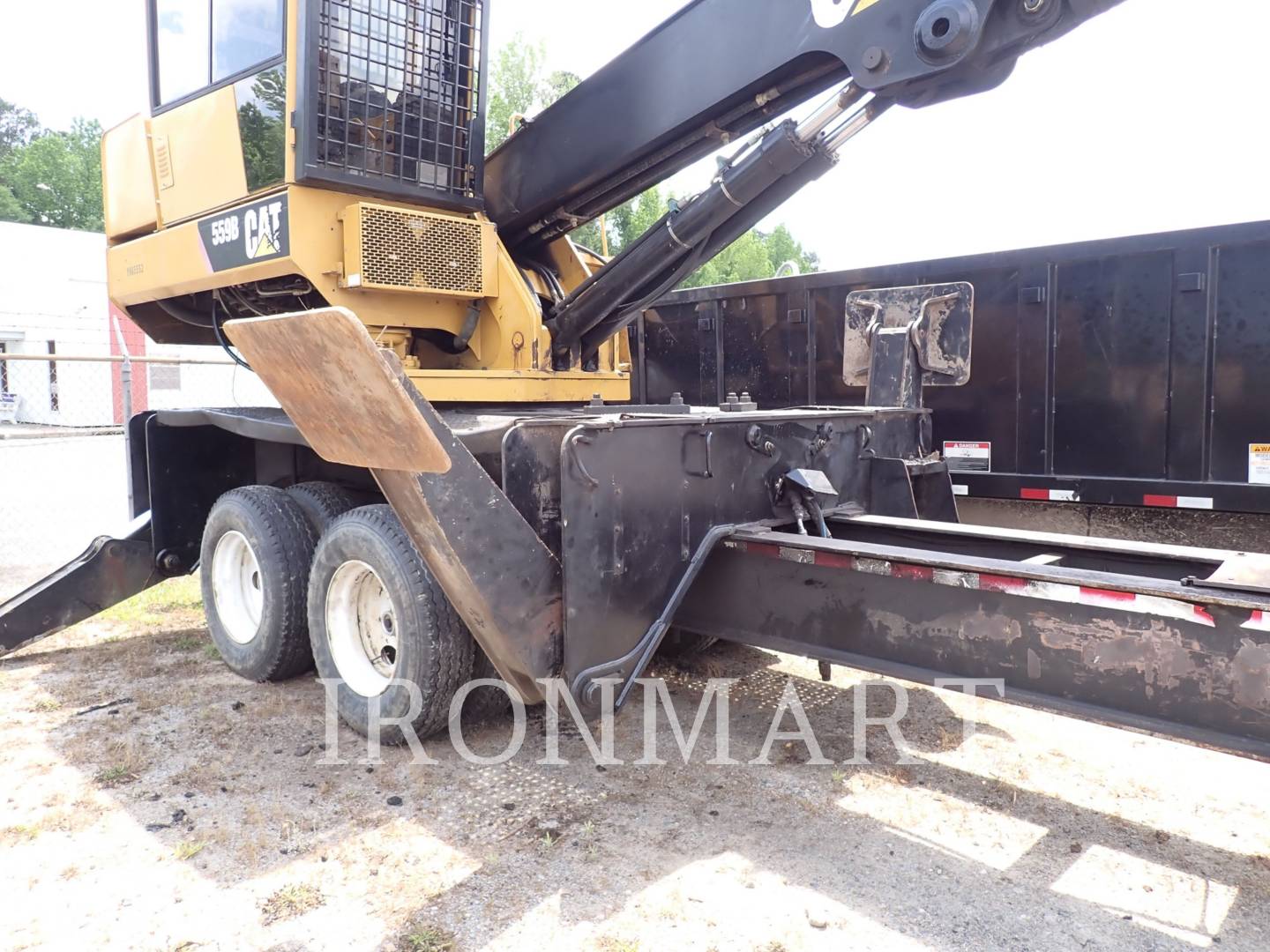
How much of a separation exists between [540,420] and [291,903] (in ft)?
5.37

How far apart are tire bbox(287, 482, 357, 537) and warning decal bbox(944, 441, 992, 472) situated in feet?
12.1

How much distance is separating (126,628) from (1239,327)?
6.47 m

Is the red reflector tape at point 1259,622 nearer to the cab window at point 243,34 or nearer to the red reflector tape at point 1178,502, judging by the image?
the red reflector tape at point 1178,502

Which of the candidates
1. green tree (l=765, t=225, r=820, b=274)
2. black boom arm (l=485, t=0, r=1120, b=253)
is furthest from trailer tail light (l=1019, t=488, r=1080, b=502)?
green tree (l=765, t=225, r=820, b=274)

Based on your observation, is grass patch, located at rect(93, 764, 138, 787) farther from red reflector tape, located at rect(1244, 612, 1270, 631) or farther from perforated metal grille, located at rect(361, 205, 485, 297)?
red reflector tape, located at rect(1244, 612, 1270, 631)

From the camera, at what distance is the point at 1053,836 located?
309 centimetres

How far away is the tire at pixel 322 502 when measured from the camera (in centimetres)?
459

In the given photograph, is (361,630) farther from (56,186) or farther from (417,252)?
(56,186)

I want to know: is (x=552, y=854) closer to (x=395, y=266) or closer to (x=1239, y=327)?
(x=395, y=266)

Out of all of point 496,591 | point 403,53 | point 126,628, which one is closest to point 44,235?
point 126,628

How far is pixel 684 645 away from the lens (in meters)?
4.88

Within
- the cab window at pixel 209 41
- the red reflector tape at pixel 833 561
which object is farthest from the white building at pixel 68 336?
the red reflector tape at pixel 833 561

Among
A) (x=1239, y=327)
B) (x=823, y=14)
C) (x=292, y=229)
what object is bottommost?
(x=1239, y=327)

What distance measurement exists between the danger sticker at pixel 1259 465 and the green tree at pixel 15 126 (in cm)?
6722
